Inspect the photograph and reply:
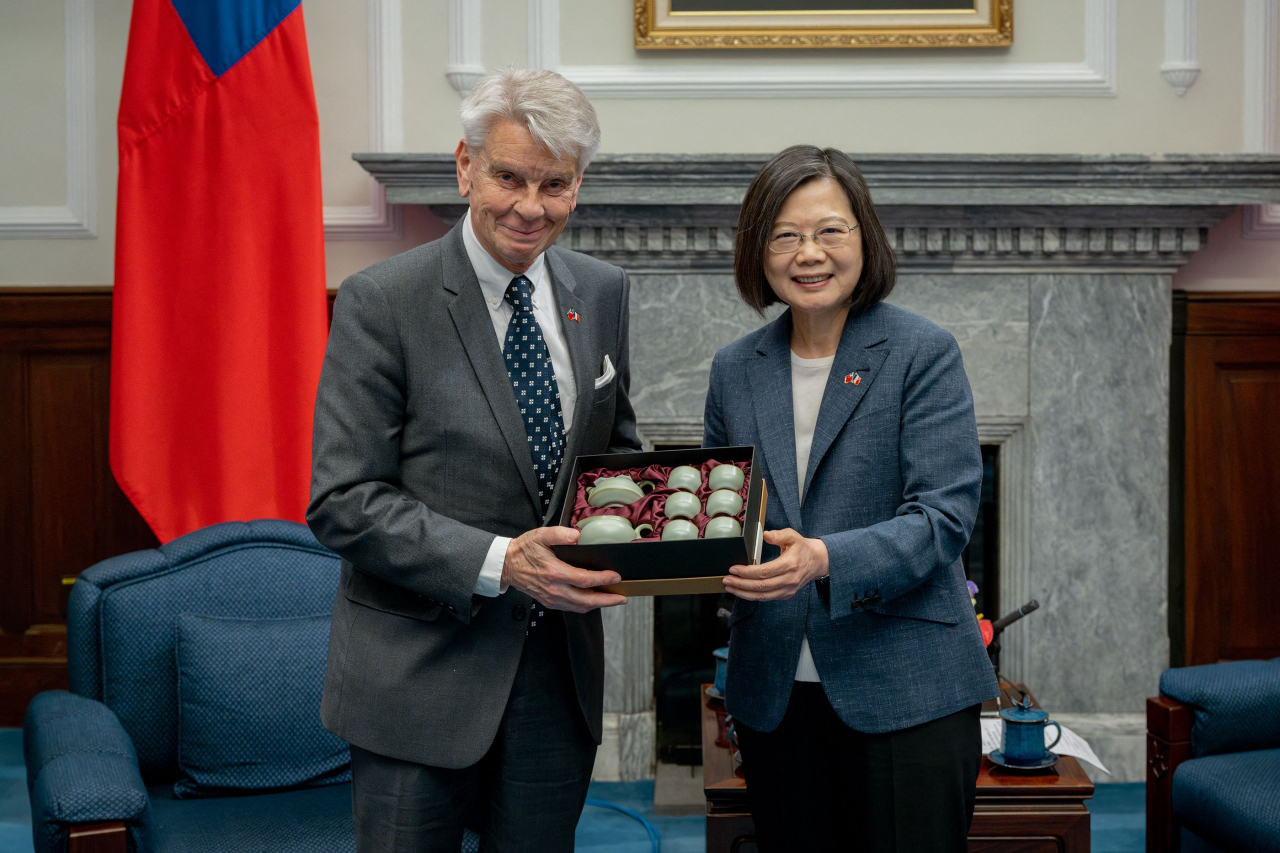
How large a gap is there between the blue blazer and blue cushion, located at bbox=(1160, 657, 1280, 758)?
45.7 inches

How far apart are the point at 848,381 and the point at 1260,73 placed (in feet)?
8.09

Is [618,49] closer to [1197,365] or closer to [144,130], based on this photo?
[144,130]

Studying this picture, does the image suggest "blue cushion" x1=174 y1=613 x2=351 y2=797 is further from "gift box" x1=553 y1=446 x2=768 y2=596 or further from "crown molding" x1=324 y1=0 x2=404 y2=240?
"crown molding" x1=324 y1=0 x2=404 y2=240

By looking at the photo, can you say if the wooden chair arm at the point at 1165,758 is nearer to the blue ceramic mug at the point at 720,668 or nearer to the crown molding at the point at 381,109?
the blue ceramic mug at the point at 720,668

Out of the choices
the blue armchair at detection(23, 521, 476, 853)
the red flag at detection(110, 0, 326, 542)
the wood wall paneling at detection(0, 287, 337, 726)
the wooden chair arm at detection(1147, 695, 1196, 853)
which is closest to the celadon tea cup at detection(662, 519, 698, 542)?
the blue armchair at detection(23, 521, 476, 853)

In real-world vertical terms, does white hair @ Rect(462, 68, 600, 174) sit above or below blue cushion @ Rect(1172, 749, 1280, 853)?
above

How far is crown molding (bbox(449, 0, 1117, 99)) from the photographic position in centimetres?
315

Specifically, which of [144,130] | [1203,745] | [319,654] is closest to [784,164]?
[319,654]

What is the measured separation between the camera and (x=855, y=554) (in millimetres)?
1351

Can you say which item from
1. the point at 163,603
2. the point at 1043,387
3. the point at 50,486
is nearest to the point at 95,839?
the point at 163,603

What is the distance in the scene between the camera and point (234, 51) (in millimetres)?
2902

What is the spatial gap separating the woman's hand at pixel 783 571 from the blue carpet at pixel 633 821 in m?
1.62

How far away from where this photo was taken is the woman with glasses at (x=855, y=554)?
4.62 feet

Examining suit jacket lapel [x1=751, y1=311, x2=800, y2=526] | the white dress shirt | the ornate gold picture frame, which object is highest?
the ornate gold picture frame
